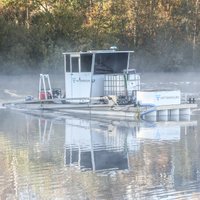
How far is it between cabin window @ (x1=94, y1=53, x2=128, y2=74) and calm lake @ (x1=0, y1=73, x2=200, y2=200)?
213 centimetres

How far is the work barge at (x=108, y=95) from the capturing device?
20.1 m

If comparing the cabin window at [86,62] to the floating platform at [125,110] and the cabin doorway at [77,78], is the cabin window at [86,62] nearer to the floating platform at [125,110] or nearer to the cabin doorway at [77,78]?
the cabin doorway at [77,78]

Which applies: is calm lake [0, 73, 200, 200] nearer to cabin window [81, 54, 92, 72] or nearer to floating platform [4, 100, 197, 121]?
floating platform [4, 100, 197, 121]

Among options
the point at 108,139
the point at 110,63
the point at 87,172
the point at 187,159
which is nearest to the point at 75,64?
the point at 110,63

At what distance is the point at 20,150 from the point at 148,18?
3822 cm

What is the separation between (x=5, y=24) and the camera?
4556 cm

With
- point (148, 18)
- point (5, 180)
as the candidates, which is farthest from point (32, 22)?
point (5, 180)

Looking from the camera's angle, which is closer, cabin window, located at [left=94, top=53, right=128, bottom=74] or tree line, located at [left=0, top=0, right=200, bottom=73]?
cabin window, located at [left=94, top=53, right=128, bottom=74]

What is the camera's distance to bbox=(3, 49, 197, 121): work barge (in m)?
20.1

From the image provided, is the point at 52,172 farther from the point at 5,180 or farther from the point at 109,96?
the point at 109,96

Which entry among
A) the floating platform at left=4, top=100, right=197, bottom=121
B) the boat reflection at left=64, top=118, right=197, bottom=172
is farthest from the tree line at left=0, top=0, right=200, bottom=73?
the boat reflection at left=64, top=118, right=197, bottom=172

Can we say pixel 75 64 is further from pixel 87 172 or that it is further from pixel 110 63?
pixel 87 172

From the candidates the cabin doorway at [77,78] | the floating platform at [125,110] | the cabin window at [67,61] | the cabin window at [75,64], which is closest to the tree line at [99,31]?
the cabin window at [67,61]

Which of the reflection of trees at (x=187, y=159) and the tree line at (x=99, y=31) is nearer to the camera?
the reflection of trees at (x=187, y=159)
